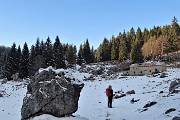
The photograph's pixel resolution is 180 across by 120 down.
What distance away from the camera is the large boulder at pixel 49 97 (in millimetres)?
16938

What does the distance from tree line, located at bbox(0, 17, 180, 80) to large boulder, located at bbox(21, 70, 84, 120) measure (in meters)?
63.8

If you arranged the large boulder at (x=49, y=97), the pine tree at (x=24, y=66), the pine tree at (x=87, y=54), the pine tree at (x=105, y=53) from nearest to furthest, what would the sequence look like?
the large boulder at (x=49, y=97) → the pine tree at (x=24, y=66) → the pine tree at (x=87, y=54) → the pine tree at (x=105, y=53)

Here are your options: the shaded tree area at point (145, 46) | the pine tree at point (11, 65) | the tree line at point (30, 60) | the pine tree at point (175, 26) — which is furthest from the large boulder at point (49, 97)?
the pine tree at point (175, 26)

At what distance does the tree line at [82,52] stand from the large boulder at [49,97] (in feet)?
209

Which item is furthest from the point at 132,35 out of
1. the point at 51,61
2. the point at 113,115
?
the point at 113,115

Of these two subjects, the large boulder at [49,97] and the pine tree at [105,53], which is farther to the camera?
the pine tree at [105,53]

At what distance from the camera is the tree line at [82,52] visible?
8412 centimetres

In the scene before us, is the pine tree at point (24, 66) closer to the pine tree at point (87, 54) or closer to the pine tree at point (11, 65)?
the pine tree at point (11, 65)

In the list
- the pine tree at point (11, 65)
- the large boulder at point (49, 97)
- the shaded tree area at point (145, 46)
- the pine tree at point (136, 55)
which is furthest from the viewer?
the shaded tree area at point (145, 46)

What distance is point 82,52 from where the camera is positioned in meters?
126

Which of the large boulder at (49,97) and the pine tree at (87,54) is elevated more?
the pine tree at (87,54)

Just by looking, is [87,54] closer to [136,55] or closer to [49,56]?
Answer: [136,55]

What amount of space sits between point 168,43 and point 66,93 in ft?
366

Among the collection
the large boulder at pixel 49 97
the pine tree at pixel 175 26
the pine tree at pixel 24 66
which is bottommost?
the large boulder at pixel 49 97
